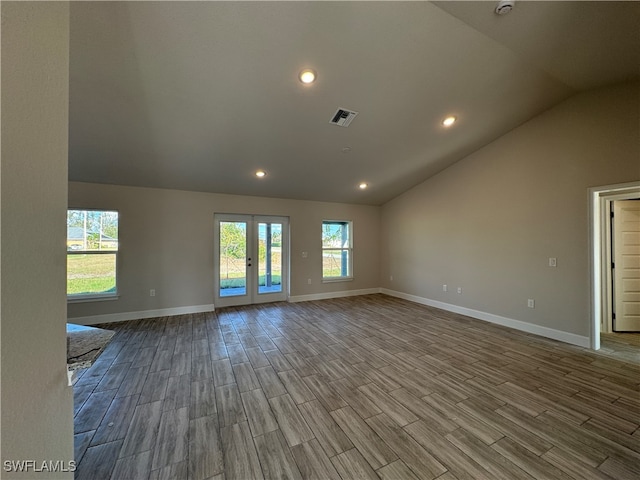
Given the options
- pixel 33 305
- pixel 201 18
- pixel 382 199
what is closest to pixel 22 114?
pixel 33 305

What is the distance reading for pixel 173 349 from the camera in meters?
3.31

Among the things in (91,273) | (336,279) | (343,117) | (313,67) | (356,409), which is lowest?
(356,409)

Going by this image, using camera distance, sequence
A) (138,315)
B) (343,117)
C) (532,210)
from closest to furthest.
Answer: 1. (343,117)
2. (532,210)
3. (138,315)

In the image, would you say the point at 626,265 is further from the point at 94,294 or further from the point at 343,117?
the point at 94,294

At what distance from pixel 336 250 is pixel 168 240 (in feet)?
12.3

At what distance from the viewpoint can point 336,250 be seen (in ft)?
21.7

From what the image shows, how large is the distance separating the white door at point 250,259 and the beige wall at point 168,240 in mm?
190

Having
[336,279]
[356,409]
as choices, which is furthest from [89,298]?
[336,279]

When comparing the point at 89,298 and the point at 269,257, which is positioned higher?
the point at 269,257

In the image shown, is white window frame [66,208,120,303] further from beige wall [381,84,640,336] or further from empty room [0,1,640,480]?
beige wall [381,84,640,336]

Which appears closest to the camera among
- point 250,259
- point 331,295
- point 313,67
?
point 313,67

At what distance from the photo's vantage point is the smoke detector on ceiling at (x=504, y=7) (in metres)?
2.10

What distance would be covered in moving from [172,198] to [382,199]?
15.7 feet

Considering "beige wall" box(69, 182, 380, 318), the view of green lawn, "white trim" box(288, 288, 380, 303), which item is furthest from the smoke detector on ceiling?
the view of green lawn
